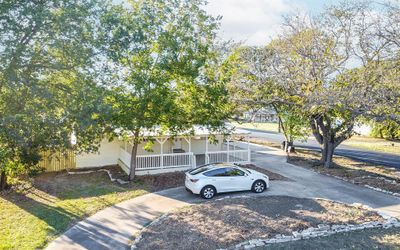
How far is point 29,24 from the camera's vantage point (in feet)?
31.6

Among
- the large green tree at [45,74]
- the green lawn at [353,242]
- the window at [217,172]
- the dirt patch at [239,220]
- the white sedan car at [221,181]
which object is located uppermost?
the large green tree at [45,74]

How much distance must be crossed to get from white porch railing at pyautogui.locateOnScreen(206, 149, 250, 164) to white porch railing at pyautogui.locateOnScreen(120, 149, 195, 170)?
1345mm

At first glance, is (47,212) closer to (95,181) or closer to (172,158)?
(95,181)

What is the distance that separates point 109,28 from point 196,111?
584 cm

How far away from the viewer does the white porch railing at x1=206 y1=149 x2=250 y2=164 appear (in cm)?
1956

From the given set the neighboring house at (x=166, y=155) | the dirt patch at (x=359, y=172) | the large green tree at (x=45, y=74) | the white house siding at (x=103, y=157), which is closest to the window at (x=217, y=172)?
the neighboring house at (x=166, y=155)

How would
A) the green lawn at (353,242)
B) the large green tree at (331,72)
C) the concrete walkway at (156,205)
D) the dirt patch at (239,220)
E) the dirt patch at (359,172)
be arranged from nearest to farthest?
the green lawn at (353,242) → the dirt patch at (239,220) → the concrete walkway at (156,205) → the large green tree at (331,72) → the dirt patch at (359,172)

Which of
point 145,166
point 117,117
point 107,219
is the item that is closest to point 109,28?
point 117,117

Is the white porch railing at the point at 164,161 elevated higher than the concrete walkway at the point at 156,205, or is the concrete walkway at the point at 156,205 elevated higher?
the white porch railing at the point at 164,161

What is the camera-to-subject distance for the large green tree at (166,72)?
1392cm

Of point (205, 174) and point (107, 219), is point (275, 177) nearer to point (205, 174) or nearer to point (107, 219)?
point (205, 174)

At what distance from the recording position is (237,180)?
13.8m

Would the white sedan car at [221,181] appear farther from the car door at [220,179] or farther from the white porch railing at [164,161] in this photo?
the white porch railing at [164,161]

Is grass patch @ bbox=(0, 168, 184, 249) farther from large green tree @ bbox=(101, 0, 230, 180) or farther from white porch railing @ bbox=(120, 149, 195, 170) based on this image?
large green tree @ bbox=(101, 0, 230, 180)
